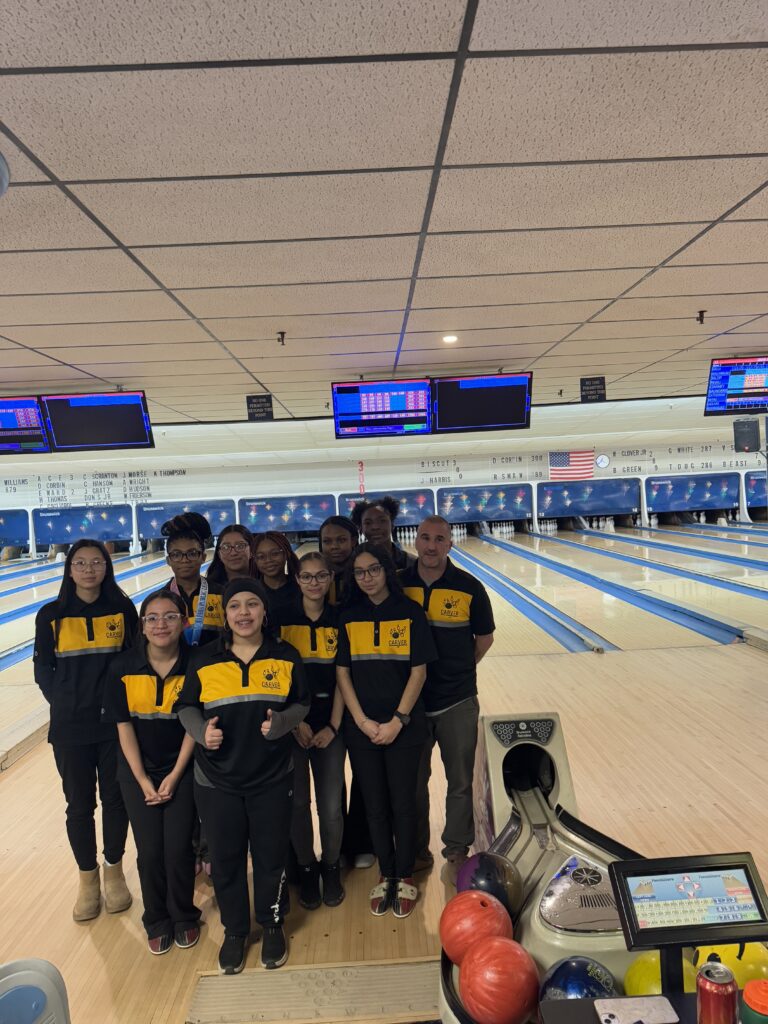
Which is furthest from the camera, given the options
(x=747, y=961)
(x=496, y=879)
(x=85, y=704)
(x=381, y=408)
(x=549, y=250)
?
(x=381, y=408)

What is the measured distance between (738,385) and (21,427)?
16.7 ft

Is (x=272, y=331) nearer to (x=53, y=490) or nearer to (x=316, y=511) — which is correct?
(x=316, y=511)

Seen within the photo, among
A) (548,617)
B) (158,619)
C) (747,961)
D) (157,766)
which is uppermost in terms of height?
(158,619)

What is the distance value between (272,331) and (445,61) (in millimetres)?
2369

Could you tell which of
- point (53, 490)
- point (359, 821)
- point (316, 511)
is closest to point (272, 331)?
point (359, 821)

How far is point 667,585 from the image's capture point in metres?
8.23

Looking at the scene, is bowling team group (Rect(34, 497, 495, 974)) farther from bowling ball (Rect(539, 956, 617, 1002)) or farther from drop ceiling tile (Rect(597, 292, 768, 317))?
drop ceiling tile (Rect(597, 292, 768, 317))

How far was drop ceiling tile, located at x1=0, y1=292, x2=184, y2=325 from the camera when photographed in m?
2.89

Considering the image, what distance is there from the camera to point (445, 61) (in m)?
1.40

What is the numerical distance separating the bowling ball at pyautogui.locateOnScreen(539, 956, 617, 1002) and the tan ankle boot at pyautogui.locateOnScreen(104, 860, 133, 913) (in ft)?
5.19

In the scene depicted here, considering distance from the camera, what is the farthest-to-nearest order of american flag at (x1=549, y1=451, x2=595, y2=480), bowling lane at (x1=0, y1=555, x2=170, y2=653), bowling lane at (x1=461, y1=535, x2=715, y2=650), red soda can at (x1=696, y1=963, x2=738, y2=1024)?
american flag at (x1=549, y1=451, x2=595, y2=480)
bowling lane at (x1=0, y1=555, x2=170, y2=653)
bowling lane at (x1=461, y1=535, x2=715, y2=650)
red soda can at (x1=696, y1=963, x2=738, y2=1024)

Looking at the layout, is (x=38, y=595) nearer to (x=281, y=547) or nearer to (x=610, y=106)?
(x=281, y=547)

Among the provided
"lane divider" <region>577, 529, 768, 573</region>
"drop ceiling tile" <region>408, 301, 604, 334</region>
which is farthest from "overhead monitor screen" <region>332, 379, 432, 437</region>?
"lane divider" <region>577, 529, 768, 573</region>

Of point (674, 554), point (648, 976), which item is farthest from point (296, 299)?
point (674, 554)
